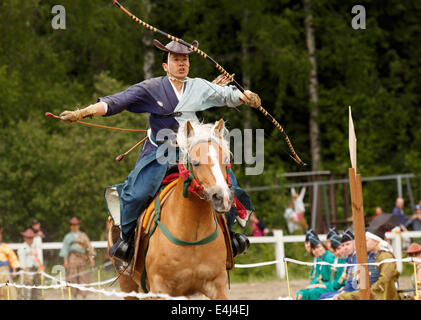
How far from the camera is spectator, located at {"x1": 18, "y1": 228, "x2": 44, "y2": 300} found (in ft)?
48.9

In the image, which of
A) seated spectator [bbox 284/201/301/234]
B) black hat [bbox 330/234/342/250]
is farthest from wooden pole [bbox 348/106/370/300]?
seated spectator [bbox 284/201/301/234]

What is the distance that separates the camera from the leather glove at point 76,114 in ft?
21.6

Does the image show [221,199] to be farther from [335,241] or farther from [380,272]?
[335,241]

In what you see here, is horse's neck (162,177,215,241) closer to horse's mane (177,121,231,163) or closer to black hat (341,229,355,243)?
horse's mane (177,121,231,163)

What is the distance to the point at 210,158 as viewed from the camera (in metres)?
6.13

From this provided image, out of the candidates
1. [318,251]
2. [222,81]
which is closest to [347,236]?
[318,251]

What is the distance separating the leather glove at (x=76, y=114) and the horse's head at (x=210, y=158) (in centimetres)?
84

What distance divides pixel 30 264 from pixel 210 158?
1012cm

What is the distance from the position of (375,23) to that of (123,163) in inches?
444

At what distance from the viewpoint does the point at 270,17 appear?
80.7ft

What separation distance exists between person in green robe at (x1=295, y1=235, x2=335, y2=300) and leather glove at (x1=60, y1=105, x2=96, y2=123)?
4.17 meters

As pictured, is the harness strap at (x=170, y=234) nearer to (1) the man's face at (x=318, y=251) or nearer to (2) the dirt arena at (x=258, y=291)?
(1) the man's face at (x=318, y=251)

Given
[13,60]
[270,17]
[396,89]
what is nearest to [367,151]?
[396,89]

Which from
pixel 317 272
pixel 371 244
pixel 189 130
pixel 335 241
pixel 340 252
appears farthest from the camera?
pixel 317 272
